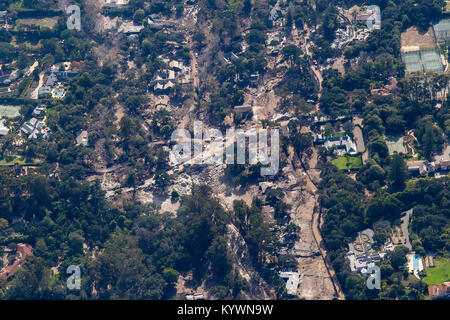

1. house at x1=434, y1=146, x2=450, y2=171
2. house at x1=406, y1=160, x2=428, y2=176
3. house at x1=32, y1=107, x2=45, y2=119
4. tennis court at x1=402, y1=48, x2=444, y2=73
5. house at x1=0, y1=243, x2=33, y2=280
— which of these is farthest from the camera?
house at x1=32, y1=107, x2=45, y2=119

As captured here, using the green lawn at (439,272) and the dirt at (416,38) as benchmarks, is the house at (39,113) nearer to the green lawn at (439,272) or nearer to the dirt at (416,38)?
the dirt at (416,38)

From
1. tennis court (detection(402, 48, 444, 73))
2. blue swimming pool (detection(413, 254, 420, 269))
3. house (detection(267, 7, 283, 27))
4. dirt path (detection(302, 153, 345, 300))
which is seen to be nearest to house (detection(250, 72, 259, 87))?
house (detection(267, 7, 283, 27))

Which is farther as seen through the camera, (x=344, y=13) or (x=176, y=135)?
(x=344, y=13)

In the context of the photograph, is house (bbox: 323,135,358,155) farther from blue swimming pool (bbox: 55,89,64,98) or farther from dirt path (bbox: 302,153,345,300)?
blue swimming pool (bbox: 55,89,64,98)

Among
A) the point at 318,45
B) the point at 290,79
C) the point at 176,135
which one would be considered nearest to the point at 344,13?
the point at 318,45

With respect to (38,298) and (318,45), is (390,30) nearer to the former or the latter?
(318,45)

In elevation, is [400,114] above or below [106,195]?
above
